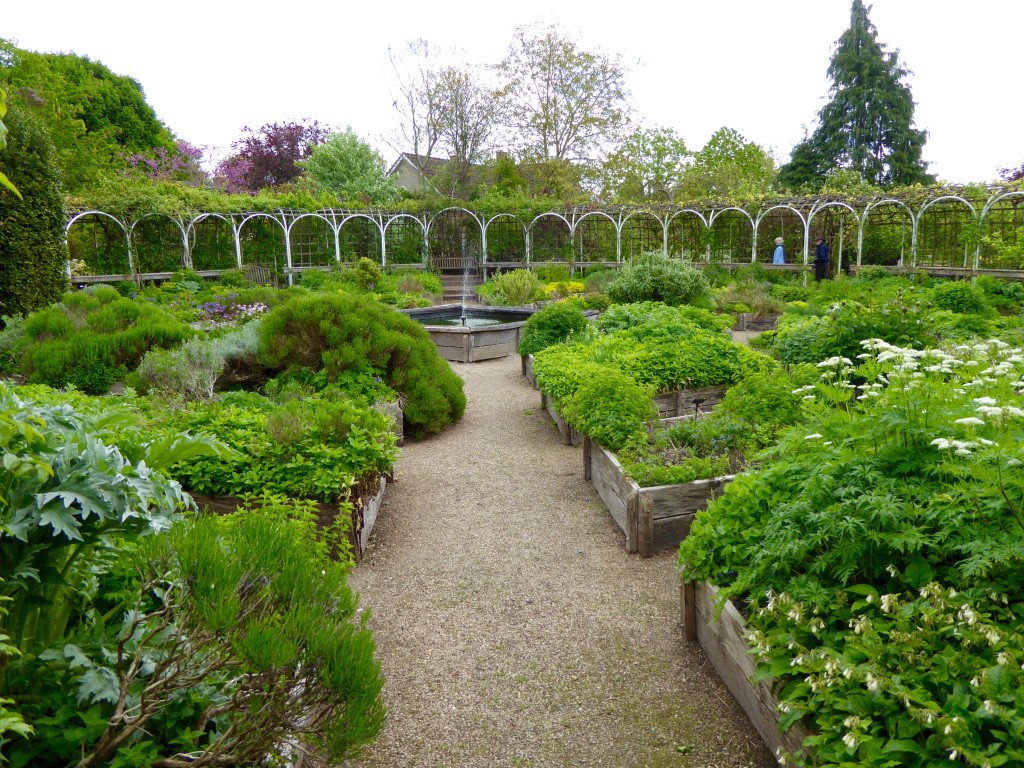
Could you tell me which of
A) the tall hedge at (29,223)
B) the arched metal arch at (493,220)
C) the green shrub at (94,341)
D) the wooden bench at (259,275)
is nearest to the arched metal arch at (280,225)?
the wooden bench at (259,275)

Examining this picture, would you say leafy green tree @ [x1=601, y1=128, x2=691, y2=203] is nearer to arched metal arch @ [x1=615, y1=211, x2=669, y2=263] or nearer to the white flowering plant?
arched metal arch @ [x1=615, y1=211, x2=669, y2=263]

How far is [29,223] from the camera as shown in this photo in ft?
34.4

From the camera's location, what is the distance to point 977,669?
195cm

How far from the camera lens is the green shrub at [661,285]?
12.1 metres

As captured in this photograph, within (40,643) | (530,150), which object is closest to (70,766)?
(40,643)

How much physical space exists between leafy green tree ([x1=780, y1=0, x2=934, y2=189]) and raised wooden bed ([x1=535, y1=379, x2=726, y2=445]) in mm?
31221

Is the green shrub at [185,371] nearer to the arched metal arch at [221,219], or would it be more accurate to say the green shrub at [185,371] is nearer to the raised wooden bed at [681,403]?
the raised wooden bed at [681,403]

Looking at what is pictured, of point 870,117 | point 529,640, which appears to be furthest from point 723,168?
point 529,640

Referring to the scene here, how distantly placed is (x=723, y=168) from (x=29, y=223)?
27.0 meters

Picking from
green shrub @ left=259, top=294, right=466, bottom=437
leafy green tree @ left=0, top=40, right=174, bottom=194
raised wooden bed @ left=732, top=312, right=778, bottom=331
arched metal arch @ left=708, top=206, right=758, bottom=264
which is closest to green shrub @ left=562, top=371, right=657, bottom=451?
green shrub @ left=259, top=294, right=466, bottom=437

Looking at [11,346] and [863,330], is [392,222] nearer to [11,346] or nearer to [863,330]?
[11,346]

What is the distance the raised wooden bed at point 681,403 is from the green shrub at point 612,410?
74 cm

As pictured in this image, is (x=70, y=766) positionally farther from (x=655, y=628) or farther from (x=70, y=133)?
(x=70, y=133)

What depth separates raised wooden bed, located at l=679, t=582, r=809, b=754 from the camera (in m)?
2.48
